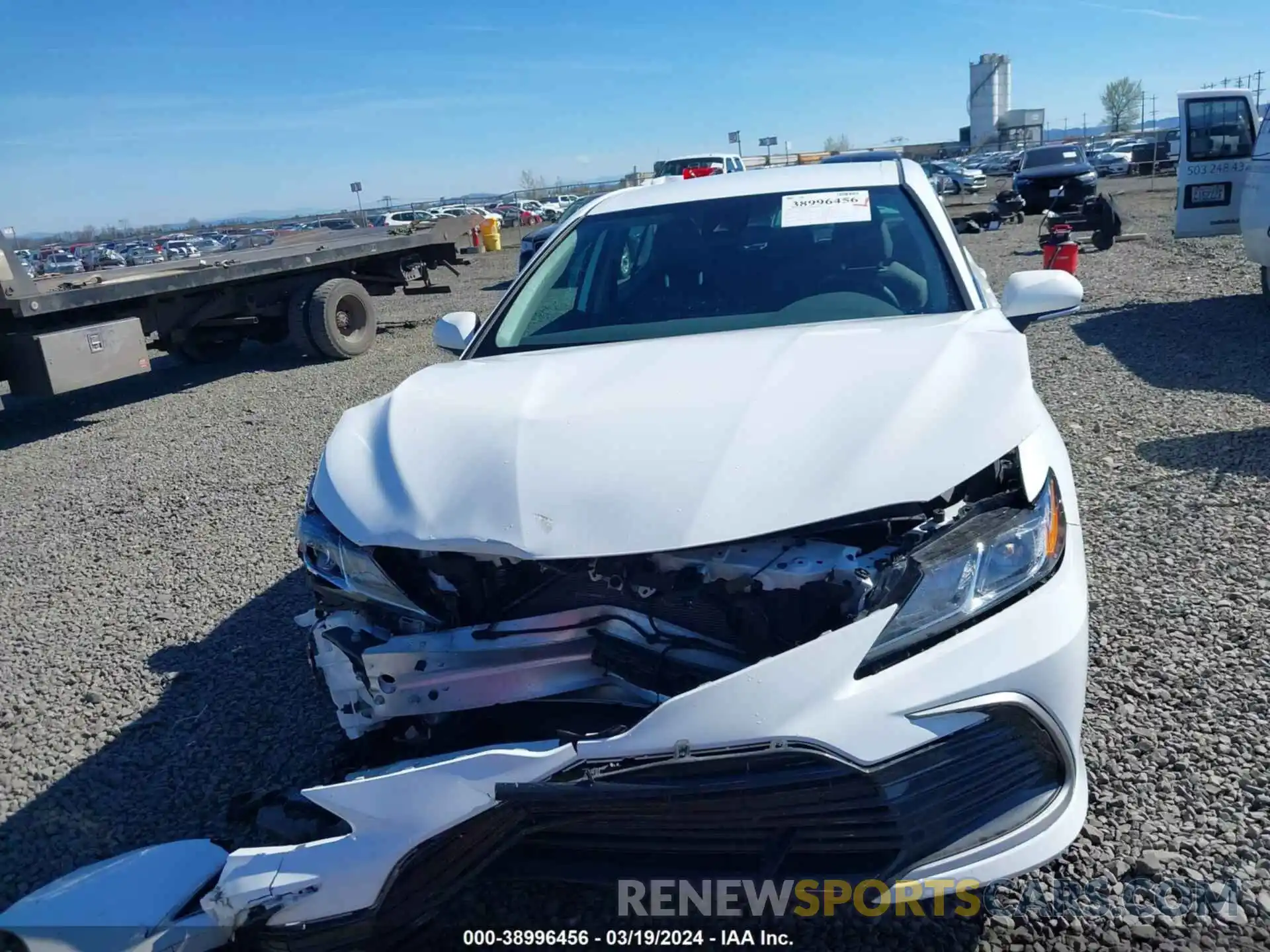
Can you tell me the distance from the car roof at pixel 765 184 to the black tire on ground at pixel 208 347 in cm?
848

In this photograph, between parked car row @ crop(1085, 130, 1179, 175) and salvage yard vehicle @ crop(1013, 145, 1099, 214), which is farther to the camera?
parked car row @ crop(1085, 130, 1179, 175)

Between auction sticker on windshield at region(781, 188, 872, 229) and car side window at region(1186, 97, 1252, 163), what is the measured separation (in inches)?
328

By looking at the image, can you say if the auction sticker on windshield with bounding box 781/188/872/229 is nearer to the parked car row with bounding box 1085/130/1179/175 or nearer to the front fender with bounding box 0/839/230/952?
the front fender with bounding box 0/839/230/952

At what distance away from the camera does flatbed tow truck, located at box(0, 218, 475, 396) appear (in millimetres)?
8250

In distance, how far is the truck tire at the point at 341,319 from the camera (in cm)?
1086

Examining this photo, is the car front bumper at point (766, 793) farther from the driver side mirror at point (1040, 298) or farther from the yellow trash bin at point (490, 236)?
the yellow trash bin at point (490, 236)

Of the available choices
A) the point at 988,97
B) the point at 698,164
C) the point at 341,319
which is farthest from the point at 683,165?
the point at 988,97

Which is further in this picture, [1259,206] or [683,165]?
[683,165]

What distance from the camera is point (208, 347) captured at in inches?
461

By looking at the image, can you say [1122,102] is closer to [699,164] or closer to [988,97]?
[988,97]

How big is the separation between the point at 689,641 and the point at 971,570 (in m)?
0.61

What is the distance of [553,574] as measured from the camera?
2.17 meters

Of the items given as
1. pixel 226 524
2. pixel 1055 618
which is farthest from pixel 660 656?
pixel 226 524

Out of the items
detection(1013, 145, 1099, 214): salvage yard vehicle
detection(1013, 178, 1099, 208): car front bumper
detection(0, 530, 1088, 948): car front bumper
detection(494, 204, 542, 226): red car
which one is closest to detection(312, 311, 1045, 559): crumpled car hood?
detection(0, 530, 1088, 948): car front bumper
